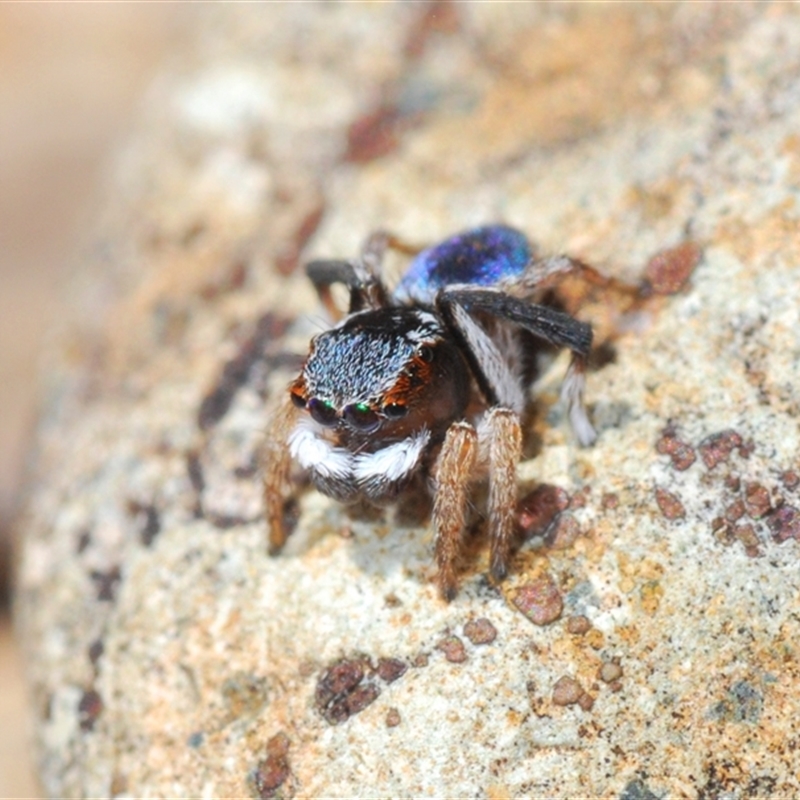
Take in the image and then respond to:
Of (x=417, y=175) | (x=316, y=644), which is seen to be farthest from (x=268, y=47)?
(x=316, y=644)

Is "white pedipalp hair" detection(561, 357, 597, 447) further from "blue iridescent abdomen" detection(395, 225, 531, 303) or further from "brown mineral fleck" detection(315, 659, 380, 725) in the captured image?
"brown mineral fleck" detection(315, 659, 380, 725)

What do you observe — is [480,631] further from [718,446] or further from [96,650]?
[96,650]

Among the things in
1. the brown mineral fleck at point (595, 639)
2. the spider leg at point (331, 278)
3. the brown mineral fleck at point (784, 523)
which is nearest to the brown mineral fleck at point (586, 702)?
the brown mineral fleck at point (595, 639)

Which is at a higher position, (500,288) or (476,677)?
(500,288)

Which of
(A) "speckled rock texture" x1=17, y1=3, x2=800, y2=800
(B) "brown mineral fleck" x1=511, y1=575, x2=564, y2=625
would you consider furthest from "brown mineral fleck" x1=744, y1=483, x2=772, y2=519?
(B) "brown mineral fleck" x1=511, y1=575, x2=564, y2=625

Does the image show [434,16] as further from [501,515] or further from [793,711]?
[793,711]

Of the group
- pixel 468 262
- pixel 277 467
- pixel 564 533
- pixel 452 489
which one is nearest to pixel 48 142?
pixel 468 262

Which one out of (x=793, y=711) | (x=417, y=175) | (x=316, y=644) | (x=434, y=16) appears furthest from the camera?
(x=434, y=16)
